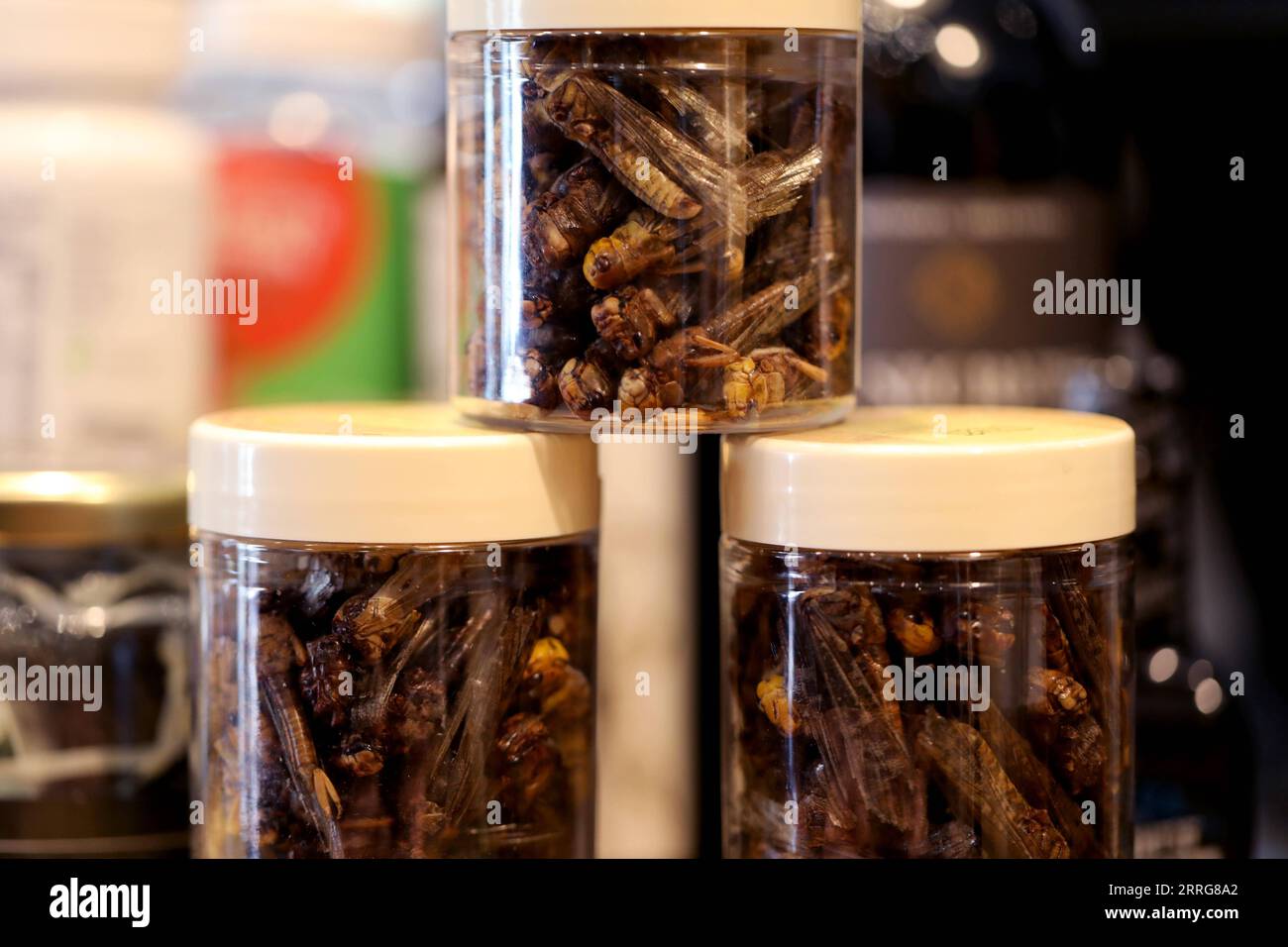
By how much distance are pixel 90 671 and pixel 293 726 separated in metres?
0.19

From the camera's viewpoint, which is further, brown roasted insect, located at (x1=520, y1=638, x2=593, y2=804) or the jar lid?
the jar lid

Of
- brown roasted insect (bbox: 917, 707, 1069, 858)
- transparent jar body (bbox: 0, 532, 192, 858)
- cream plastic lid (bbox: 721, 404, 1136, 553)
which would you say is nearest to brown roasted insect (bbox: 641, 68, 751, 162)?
cream plastic lid (bbox: 721, 404, 1136, 553)

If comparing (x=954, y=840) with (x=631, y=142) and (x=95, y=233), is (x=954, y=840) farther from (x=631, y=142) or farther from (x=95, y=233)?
(x=95, y=233)

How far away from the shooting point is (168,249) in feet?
2.48

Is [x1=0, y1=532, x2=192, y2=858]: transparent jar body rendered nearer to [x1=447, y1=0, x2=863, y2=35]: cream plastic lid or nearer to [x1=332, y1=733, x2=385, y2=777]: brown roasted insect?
[x1=332, y1=733, x2=385, y2=777]: brown roasted insect

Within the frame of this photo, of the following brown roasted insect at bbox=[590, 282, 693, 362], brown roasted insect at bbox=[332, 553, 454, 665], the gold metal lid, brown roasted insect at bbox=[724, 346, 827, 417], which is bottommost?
brown roasted insect at bbox=[332, 553, 454, 665]

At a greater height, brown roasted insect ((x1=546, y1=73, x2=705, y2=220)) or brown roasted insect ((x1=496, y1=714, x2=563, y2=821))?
brown roasted insect ((x1=546, y1=73, x2=705, y2=220))

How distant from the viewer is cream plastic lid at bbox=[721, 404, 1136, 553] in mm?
540

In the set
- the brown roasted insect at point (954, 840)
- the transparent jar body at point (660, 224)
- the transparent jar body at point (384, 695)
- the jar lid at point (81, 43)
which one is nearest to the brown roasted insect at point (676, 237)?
the transparent jar body at point (660, 224)

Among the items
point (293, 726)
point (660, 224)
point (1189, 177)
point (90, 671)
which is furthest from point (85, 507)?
point (1189, 177)

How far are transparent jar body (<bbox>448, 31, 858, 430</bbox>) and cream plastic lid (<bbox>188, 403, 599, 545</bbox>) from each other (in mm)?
25

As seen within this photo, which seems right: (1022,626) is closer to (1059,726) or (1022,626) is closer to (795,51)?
(1059,726)

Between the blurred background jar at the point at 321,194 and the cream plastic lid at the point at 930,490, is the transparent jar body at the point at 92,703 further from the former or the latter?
the cream plastic lid at the point at 930,490
